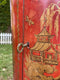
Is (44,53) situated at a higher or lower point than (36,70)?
higher

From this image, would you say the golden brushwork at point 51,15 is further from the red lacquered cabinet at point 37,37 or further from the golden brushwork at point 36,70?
the golden brushwork at point 36,70

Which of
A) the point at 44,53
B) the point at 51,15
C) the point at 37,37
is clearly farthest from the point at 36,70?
the point at 51,15

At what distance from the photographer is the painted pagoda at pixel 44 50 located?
158 centimetres

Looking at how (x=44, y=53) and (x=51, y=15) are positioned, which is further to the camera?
(x=44, y=53)

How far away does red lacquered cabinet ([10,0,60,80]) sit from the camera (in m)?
1.54

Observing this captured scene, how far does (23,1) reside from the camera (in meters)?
1.63

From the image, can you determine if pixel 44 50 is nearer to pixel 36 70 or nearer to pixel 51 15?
pixel 36 70

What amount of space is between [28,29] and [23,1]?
32 cm

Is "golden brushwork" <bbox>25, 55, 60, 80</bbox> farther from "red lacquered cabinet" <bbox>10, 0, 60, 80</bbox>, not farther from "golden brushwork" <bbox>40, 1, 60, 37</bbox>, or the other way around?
"golden brushwork" <bbox>40, 1, 60, 37</bbox>

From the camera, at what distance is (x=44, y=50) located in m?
1.62

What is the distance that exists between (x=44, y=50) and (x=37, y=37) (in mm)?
163

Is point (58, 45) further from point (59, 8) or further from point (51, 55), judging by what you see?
point (59, 8)

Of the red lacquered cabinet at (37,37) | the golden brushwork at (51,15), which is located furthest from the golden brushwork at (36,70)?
the golden brushwork at (51,15)

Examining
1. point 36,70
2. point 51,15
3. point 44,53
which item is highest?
point 51,15
